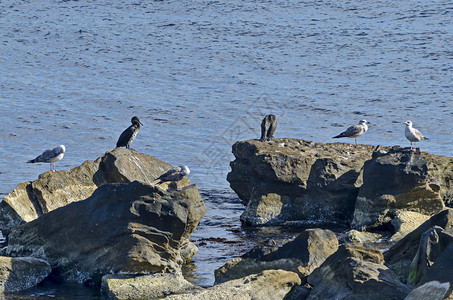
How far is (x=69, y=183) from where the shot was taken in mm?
19672

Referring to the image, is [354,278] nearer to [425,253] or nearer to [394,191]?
→ [425,253]

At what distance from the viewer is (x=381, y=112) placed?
3822 centimetres

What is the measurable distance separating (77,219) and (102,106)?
24.1 metres

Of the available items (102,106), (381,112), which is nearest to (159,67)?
(102,106)

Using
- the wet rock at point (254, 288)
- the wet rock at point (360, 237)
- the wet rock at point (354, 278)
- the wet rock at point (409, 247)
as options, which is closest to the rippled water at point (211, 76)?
the wet rock at point (360, 237)

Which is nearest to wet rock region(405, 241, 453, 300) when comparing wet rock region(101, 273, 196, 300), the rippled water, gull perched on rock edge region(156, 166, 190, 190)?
wet rock region(101, 273, 196, 300)

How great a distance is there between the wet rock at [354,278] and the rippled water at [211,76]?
6642 millimetres

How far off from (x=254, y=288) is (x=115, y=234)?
3288 millimetres

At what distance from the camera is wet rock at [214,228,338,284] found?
15.3 m

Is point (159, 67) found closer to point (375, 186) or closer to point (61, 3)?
point (61, 3)

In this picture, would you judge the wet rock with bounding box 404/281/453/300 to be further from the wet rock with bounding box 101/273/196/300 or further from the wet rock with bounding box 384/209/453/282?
the wet rock with bounding box 101/273/196/300

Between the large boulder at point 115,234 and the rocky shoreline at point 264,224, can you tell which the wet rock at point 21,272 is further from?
the large boulder at point 115,234

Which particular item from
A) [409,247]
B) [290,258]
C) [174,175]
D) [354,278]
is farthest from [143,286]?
[174,175]

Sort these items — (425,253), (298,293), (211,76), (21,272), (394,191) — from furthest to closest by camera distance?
(211,76) → (394,191) → (21,272) → (298,293) → (425,253)
